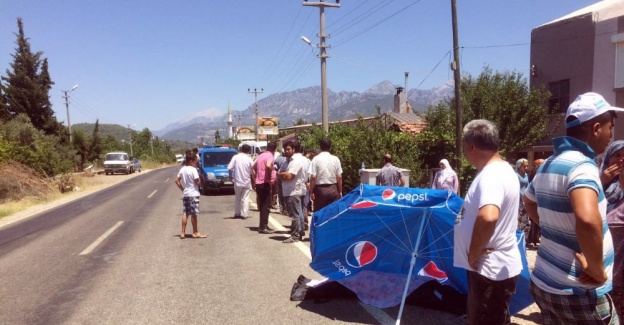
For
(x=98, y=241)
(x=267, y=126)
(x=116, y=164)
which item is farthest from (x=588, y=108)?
(x=267, y=126)

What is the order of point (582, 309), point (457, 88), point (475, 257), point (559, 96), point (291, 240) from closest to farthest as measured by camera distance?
point (582, 309), point (475, 257), point (291, 240), point (457, 88), point (559, 96)

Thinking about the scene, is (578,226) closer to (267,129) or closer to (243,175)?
(243,175)

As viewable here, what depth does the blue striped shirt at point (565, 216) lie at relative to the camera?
212cm

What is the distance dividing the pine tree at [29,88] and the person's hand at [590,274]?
143ft

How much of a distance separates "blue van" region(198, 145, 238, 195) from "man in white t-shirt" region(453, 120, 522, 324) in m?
16.1

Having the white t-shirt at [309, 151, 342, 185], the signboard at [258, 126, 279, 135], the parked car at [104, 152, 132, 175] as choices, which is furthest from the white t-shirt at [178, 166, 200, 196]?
the signboard at [258, 126, 279, 135]

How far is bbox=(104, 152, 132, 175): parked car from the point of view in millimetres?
39656

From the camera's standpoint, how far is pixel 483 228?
2514 millimetres

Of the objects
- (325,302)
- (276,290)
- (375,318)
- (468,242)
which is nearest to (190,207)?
(276,290)

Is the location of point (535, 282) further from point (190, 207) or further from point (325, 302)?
point (190, 207)

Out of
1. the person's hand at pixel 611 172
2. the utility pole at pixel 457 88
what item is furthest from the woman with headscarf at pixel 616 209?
the utility pole at pixel 457 88

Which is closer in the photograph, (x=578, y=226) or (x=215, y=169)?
(x=578, y=226)

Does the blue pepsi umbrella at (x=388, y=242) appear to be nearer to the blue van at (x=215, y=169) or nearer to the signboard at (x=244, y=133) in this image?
the blue van at (x=215, y=169)

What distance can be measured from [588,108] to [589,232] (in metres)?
0.66
